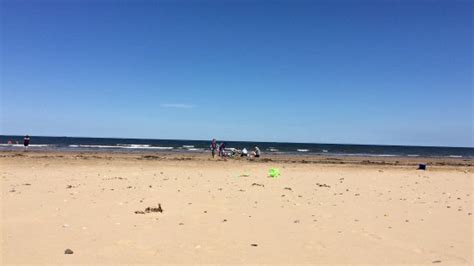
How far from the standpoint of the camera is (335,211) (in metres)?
9.64

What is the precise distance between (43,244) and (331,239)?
15.0 feet

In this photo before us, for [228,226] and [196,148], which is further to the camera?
[196,148]

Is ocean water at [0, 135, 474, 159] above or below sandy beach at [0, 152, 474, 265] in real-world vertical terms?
above

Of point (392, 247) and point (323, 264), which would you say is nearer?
point (323, 264)

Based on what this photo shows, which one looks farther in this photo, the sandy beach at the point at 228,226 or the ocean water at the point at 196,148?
the ocean water at the point at 196,148

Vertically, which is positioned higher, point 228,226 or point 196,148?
point 196,148

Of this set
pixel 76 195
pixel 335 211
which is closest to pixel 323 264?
pixel 335 211

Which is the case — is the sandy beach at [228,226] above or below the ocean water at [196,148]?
below

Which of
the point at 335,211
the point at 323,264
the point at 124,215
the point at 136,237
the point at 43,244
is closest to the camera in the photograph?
the point at 323,264

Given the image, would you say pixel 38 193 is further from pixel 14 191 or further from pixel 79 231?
pixel 79 231

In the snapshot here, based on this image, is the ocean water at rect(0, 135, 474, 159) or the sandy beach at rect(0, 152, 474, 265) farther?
the ocean water at rect(0, 135, 474, 159)

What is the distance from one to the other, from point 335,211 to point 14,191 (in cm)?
852

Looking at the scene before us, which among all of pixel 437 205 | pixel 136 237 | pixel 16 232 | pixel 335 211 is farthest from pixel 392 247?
pixel 16 232

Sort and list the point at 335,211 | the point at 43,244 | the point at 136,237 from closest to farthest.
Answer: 1. the point at 43,244
2. the point at 136,237
3. the point at 335,211
